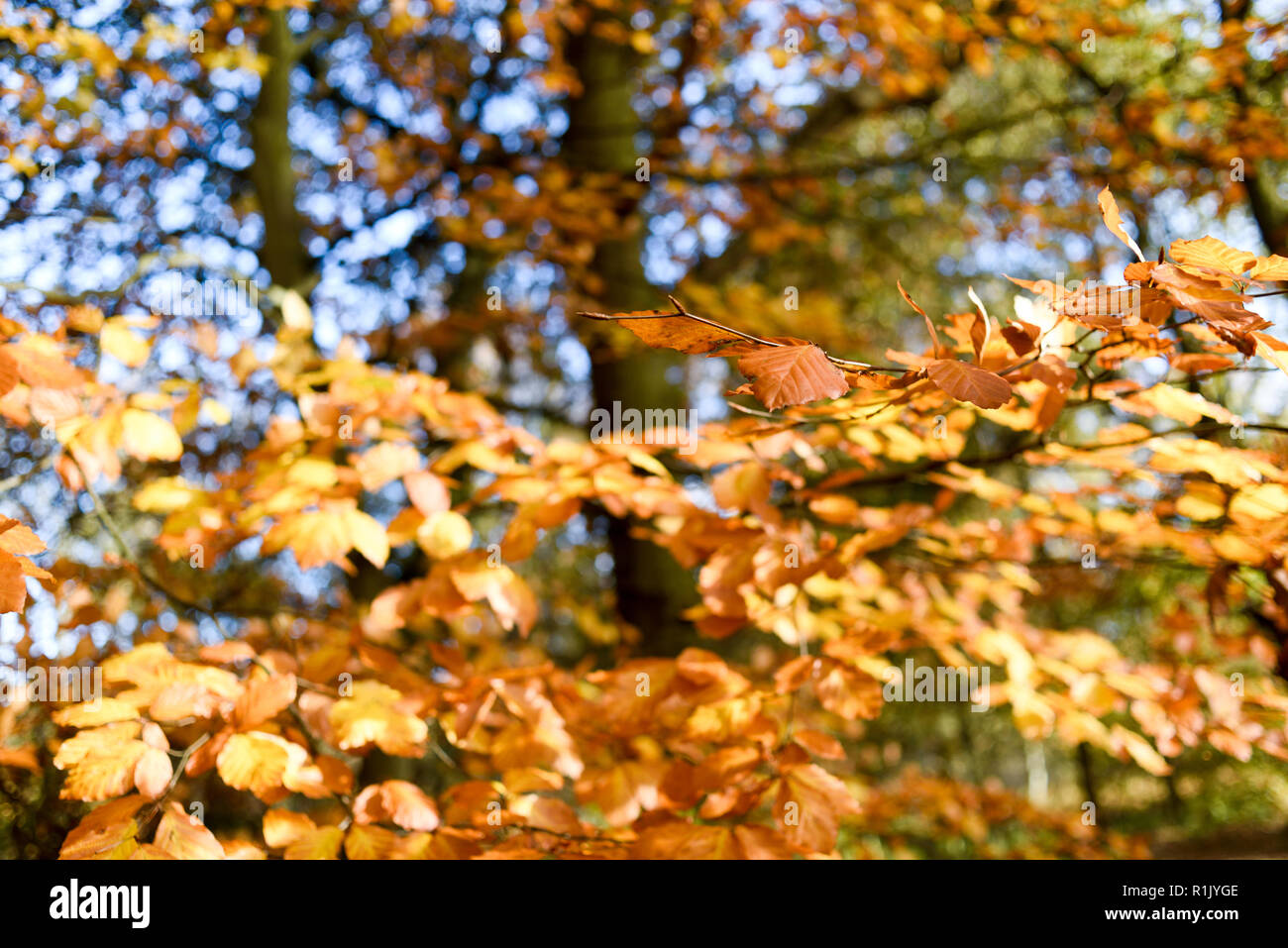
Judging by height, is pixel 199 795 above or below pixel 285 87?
below

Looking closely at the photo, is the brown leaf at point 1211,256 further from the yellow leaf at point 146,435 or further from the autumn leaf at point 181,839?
the yellow leaf at point 146,435

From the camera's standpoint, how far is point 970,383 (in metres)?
0.95

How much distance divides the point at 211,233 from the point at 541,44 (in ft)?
7.97

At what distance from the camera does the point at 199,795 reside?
15.3ft

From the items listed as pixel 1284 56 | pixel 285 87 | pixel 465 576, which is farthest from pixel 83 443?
pixel 1284 56

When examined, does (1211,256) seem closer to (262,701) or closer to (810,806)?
(810,806)

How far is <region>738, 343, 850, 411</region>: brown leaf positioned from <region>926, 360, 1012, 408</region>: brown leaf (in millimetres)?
130

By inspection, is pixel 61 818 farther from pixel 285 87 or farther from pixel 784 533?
pixel 285 87

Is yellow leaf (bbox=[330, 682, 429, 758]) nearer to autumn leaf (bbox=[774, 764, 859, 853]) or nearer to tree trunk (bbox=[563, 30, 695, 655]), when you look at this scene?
autumn leaf (bbox=[774, 764, 859, 853])

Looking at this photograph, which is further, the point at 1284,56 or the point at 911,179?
the point at 911,179

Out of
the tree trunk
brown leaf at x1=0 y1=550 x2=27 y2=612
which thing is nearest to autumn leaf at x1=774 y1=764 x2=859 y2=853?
brown leaf at x1=0 y1=550 x2=27 y2=612

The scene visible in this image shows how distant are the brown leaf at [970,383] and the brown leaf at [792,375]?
130 mm

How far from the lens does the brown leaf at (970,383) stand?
0.92 metres
